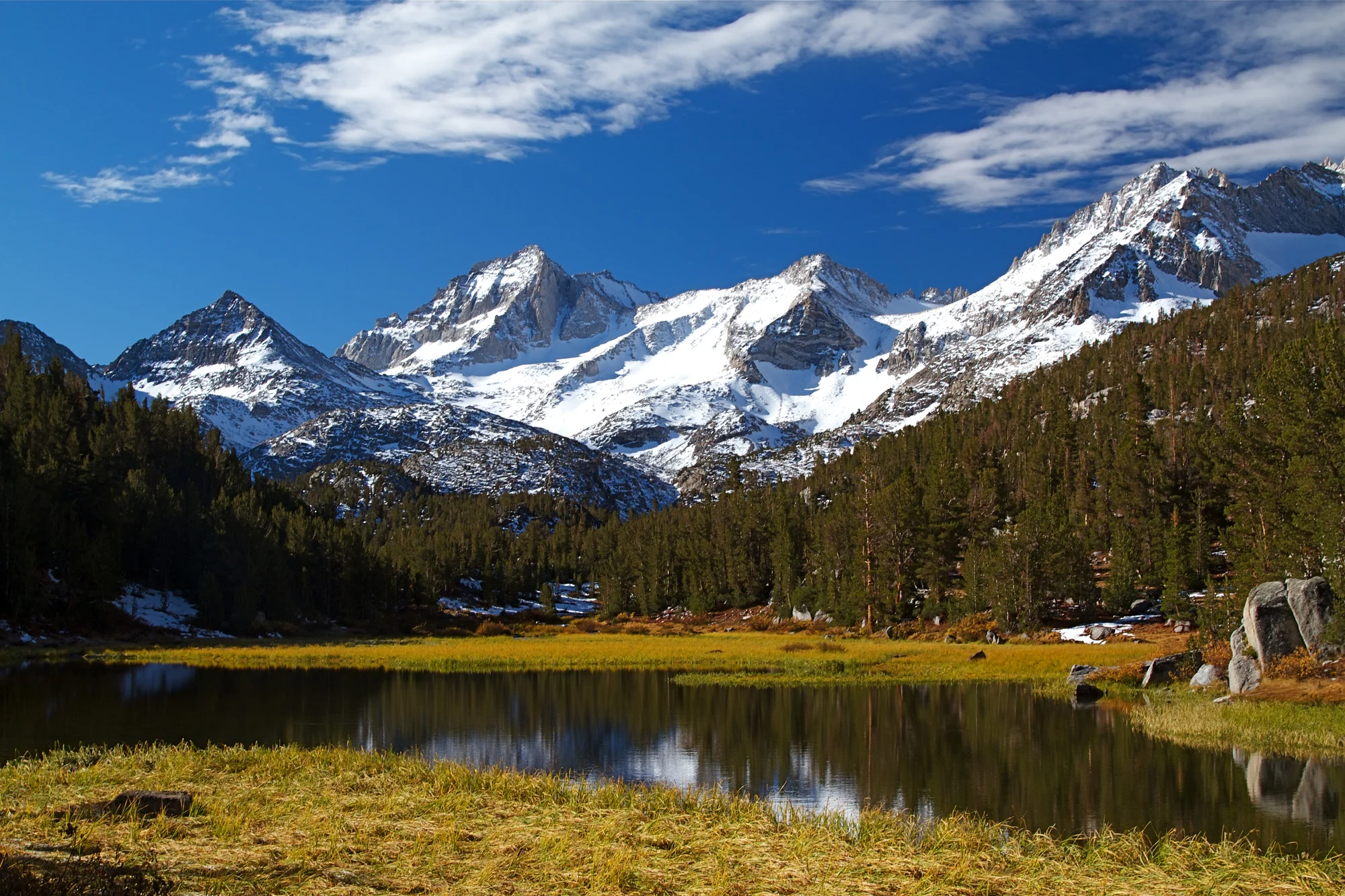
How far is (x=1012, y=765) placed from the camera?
1097 inches

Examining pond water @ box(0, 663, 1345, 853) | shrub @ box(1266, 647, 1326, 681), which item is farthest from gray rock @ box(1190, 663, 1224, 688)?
pond water @ box(0, 663, 1345, 853)

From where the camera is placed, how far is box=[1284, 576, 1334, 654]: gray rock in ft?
126

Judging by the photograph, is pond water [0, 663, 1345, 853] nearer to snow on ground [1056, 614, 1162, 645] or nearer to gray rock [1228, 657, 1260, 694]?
gray rock [1228, 657, 1260, 694]

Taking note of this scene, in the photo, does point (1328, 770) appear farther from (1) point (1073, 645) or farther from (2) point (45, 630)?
(2) point (45, 630)

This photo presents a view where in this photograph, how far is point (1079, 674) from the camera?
1880 inches

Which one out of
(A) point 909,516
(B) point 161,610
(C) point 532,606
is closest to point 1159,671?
(A) point 909,516

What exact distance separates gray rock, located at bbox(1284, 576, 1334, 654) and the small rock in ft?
26.7

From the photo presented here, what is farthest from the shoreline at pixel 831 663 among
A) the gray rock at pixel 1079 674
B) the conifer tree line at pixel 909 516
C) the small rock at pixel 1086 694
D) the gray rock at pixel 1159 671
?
the conifer tree line at pixel 909 516

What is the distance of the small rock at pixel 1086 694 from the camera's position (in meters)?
41.7

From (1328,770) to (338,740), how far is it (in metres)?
28.3

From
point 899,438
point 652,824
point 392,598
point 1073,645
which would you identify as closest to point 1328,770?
point 652,824

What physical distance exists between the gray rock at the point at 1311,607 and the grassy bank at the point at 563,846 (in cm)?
2462

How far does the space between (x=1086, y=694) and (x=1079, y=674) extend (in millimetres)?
5586

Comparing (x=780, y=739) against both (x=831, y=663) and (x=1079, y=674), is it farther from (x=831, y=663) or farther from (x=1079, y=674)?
(x=831, y=663)
